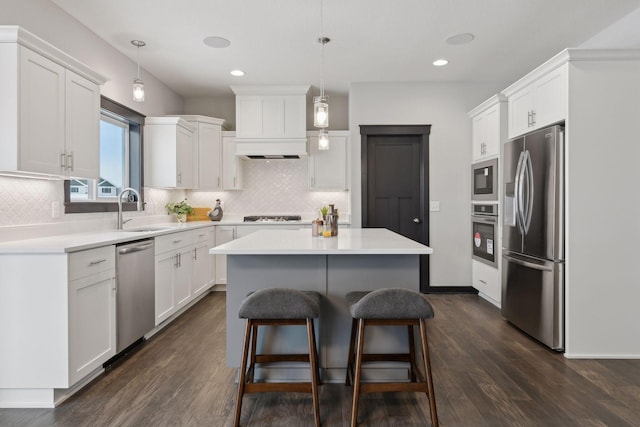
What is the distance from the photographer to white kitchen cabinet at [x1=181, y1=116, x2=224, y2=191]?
5.04 meters

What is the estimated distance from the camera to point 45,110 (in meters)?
2.43

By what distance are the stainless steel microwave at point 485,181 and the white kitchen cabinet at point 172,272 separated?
3379 millimetres

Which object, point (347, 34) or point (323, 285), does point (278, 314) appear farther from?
point (347, 34)

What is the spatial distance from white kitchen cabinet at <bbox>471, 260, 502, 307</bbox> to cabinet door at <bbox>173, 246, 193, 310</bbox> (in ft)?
11.0

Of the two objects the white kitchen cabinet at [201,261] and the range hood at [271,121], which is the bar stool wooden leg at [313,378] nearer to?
the white kitchen cabinet at [201,261]

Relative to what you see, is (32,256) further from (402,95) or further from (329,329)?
(402,95)

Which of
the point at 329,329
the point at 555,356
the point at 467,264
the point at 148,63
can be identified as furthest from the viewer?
the point at 467,264

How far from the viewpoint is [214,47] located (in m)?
3.83

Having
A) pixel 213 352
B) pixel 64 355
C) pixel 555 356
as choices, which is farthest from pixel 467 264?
pixel 64 355

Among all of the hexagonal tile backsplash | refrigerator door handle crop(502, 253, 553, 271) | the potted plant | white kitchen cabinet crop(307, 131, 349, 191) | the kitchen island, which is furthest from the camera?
the hexagonal tile backsplash

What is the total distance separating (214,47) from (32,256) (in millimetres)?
2604

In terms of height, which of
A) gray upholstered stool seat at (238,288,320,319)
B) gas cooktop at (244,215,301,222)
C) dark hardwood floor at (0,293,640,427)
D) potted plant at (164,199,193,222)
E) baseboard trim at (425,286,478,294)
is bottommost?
dark hardwood floor at (0,293,640,427)

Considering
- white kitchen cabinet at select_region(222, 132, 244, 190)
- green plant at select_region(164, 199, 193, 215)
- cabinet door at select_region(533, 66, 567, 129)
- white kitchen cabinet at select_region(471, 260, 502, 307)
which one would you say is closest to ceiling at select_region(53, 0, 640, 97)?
cabinet door at select_region(533, 66, 567, 129)

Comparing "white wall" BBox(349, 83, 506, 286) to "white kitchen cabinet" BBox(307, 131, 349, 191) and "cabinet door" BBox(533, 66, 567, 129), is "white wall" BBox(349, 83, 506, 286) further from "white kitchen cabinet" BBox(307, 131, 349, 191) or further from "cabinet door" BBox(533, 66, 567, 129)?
"cabinet door" BBox(533, 66, 567, 129)
